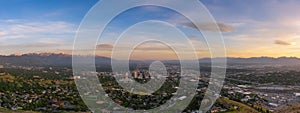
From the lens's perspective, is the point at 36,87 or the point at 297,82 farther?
the point at 297,82

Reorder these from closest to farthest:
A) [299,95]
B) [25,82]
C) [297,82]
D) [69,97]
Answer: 1. [69,97]
2. [299,95]
3. [25,82]
4. [297,82]

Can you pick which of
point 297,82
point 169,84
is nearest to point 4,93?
point 169,84

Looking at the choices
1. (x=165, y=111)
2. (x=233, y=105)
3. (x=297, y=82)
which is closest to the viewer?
(x=165, y=111)

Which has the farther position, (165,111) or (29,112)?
(29,112)

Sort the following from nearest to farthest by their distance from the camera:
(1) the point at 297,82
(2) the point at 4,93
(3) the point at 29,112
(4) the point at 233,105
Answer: (3) the point at 29,112
(4) the point at 233,105
(2) the point at 4,93
(1) the point at 297,82

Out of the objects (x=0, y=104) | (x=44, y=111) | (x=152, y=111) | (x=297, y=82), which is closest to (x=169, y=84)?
(x=152, y=111)

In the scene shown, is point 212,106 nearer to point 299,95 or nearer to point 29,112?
point 29,112

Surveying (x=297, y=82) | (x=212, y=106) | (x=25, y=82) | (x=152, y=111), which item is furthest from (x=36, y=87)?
(x=297, y=82)

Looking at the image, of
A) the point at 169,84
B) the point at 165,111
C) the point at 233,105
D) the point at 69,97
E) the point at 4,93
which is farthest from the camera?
the point at 169,84

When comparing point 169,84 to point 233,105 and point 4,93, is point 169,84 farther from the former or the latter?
point 4,93
